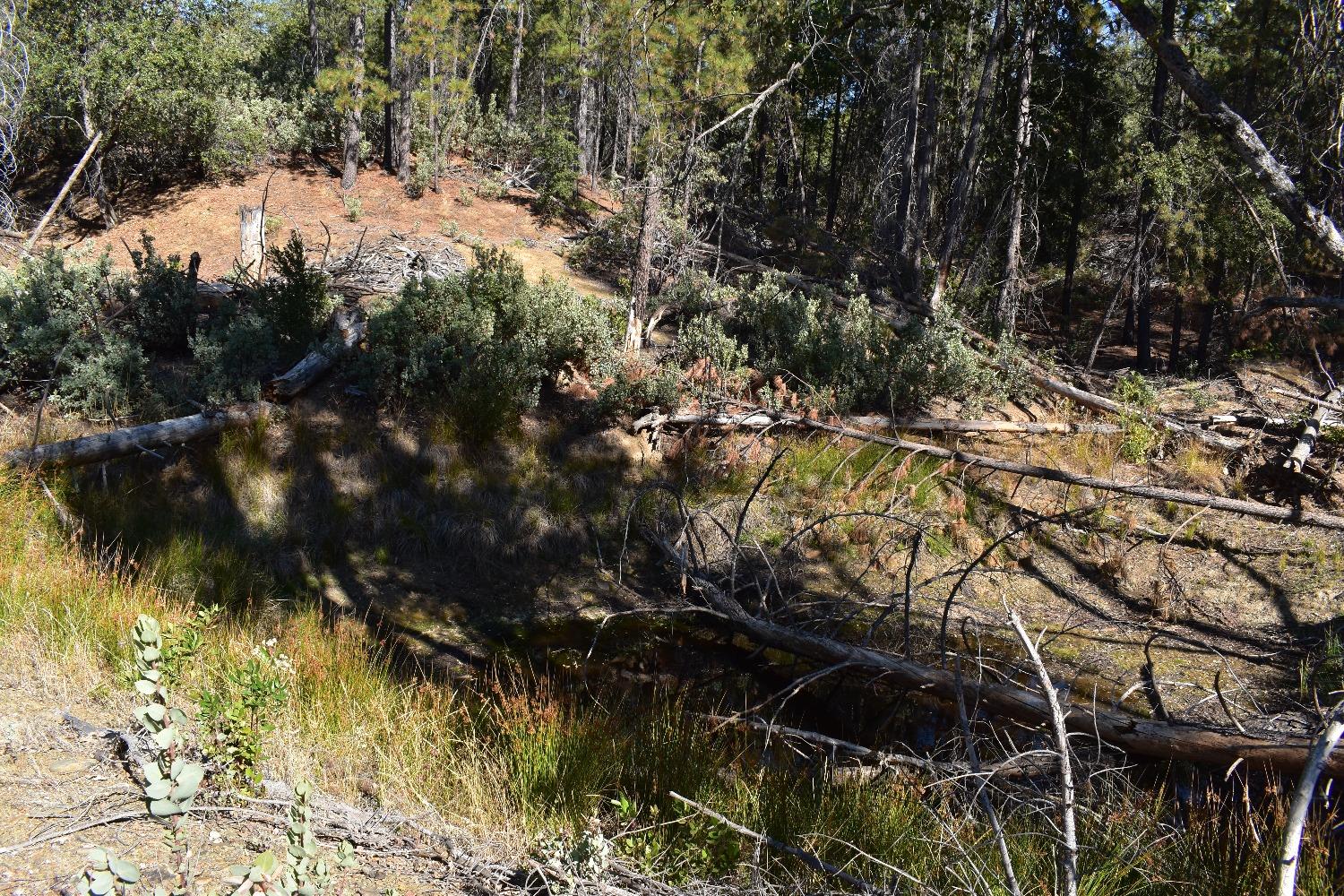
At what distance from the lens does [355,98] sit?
57.5 feet

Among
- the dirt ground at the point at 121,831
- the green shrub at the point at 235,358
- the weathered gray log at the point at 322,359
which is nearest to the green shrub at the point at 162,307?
the green shrub at the point at 235,358

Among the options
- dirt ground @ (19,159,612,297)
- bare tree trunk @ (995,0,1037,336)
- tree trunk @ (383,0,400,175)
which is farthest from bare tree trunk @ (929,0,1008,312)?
tree trunk @ (383,0,400,175)

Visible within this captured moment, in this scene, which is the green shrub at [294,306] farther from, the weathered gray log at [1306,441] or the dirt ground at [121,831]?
the weathered gray log at [1306,441]

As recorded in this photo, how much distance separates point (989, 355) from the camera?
39.0ft

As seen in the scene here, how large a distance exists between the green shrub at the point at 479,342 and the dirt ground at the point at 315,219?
3.72 meters

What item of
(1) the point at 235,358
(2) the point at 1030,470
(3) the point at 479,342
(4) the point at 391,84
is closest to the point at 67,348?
(1) the point at 235,358

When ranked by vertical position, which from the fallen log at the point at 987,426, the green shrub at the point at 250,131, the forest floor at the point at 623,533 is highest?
the green shrub at the point at 250,131

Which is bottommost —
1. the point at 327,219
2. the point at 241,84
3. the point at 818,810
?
the point at 818,810

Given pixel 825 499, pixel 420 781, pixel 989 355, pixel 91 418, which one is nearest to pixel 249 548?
pixel 91 418

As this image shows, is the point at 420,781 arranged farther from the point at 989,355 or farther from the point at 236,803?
the point at 989,355

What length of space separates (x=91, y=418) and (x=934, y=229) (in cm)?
1852

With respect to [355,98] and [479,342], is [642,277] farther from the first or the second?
[355,98]

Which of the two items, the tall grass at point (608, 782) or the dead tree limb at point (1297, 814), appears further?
the tall grass at point (608, 782)

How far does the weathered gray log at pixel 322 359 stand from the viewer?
355 inches
